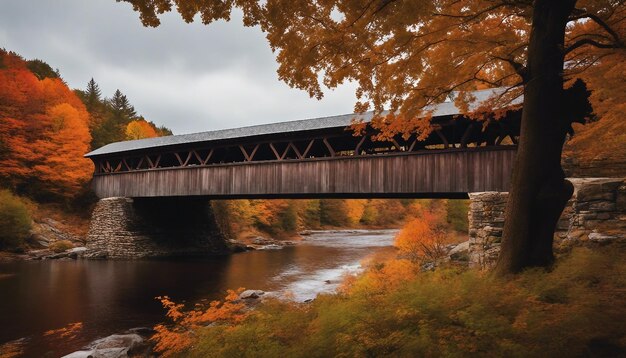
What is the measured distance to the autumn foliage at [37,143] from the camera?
63.1 ft

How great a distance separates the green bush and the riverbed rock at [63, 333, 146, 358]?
40.3 feet

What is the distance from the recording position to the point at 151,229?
61.9 ft

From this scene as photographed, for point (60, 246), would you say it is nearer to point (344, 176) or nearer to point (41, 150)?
point (41, 150)

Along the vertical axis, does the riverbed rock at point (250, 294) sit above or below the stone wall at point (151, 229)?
below

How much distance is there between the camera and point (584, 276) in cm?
474

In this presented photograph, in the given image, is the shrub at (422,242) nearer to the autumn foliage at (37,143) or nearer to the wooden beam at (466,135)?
the wooden beam at (466,135)

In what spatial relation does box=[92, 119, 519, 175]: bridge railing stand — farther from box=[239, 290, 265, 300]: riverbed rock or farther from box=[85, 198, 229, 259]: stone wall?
box=[239, 290, 265, 300]: riverbed rock

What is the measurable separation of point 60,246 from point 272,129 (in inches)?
485

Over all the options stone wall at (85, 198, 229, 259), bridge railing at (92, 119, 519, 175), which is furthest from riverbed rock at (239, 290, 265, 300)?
stone wall at (85, 198, 229, 259)

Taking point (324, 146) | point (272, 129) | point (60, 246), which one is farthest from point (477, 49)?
point (60, 246)

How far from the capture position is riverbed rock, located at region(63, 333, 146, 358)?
5.98 metres

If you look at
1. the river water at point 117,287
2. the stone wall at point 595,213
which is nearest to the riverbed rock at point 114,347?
the river water at point 117,287

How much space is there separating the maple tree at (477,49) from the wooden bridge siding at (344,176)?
16.3ft

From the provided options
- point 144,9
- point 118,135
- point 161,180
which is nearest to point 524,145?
point 144,9
